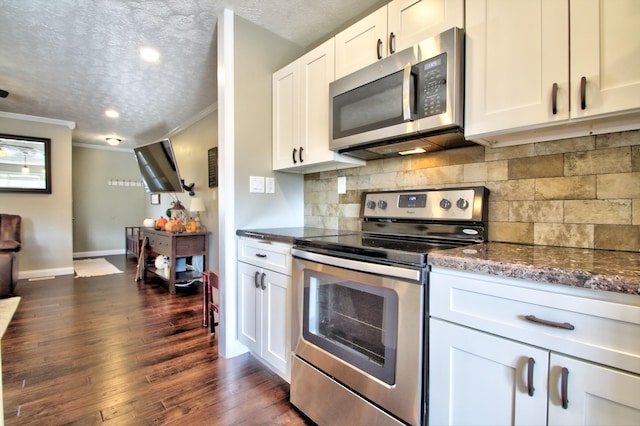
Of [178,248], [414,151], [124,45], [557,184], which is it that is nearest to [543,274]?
[557,184]

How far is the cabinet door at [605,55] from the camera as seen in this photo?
944 mm

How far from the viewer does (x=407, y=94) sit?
137 centimetres

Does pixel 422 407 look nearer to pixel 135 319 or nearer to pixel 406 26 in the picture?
pixel 406 26

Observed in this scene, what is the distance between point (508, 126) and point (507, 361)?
88 centimetres

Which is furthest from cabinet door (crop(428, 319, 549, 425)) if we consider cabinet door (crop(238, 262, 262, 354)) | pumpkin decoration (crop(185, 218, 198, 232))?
pumpkin decoration (crop(185, 218, 198, 232))

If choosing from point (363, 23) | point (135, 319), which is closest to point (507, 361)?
point (363, 23)

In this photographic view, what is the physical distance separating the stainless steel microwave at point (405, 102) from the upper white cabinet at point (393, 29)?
0.28 feet

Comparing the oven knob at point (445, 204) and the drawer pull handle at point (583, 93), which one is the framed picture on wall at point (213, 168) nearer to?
the oven knob at point (445, 204)

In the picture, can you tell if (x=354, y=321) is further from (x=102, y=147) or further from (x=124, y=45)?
(x=102, y=147)

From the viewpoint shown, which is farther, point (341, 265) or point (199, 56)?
point (199, 56)

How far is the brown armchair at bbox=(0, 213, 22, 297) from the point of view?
11.7 feet

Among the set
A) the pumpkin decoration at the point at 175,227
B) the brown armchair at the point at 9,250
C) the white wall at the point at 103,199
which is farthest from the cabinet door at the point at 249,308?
the white wall at the point at 103,199

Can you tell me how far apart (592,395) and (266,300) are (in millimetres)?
1533

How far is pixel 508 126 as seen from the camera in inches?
46.9
